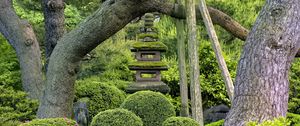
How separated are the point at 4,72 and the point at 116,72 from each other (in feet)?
7.58

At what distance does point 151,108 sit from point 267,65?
6.22ft

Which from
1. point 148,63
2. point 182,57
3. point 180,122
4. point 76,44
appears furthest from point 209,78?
point 180,122

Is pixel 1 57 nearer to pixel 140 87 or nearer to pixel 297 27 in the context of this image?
pixel 140 87

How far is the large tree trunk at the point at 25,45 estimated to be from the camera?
7582mm

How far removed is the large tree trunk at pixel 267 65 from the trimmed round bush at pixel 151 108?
163 cm

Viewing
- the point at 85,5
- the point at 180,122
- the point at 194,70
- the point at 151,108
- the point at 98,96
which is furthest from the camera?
the point at 85,5

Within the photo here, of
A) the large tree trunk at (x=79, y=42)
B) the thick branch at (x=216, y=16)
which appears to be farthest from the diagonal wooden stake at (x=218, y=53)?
the large tree trunk at (x=79, y=42)

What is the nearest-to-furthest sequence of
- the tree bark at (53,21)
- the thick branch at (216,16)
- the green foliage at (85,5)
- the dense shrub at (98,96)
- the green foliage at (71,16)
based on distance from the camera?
the thick branch at (216,16) < the dense shrub at (98,96) < the tree bark at (53,21) < the green foliage at (71,16) < the green foliage at (85,5)

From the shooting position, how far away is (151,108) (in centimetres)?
477

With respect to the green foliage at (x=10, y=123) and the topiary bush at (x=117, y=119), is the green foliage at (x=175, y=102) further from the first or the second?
the topiary bush at (x=117, y=119)

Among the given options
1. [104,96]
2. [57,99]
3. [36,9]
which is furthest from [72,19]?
[57,99]

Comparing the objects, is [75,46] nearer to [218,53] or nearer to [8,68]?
[218,53]

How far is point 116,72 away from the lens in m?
9.41

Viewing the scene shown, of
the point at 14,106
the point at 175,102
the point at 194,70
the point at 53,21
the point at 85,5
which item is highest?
the point at 85,5
